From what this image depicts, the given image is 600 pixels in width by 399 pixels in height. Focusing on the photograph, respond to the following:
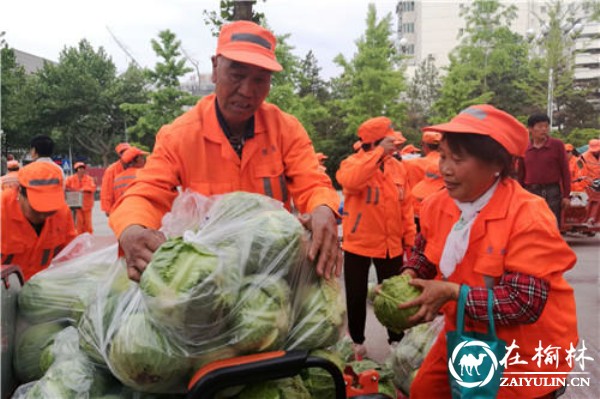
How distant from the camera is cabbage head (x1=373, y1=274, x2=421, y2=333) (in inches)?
81.7

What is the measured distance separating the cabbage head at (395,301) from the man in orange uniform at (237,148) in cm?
48

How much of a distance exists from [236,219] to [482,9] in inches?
1289

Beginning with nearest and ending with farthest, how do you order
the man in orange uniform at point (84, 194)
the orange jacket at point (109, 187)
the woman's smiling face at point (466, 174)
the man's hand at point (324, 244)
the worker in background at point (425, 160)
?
the man's hand at point (324, 244), the woman's smiling face at point (466, 174), the worker in background at point (425, 160), the orange jacket at point (109, 187), the man in orange uniform at point (84, 194)

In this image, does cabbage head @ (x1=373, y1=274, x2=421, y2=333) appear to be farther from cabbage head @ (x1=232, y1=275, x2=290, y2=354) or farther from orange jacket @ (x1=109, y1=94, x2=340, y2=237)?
cabbage head @ (x1=232, y1=275, x2=290, y2=354)

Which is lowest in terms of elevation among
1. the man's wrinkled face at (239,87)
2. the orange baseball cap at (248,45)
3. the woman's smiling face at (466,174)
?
the woman's smiling face at (466,174)

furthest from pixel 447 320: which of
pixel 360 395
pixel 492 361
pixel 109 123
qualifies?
pixel 109 123

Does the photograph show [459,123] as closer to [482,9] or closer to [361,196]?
[361,196]

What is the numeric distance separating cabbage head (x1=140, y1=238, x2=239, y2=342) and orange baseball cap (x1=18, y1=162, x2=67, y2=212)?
2330 mm

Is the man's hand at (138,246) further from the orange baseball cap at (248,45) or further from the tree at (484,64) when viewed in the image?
the tree at (484,64)

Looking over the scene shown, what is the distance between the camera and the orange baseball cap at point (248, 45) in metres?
2.05

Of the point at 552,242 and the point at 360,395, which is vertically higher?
the point at 552,242

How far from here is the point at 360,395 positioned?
193 centimetres

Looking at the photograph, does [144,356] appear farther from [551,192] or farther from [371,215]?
[551,192]

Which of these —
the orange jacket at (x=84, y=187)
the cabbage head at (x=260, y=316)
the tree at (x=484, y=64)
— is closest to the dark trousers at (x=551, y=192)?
the cabbage head at (x=260, y=316)
